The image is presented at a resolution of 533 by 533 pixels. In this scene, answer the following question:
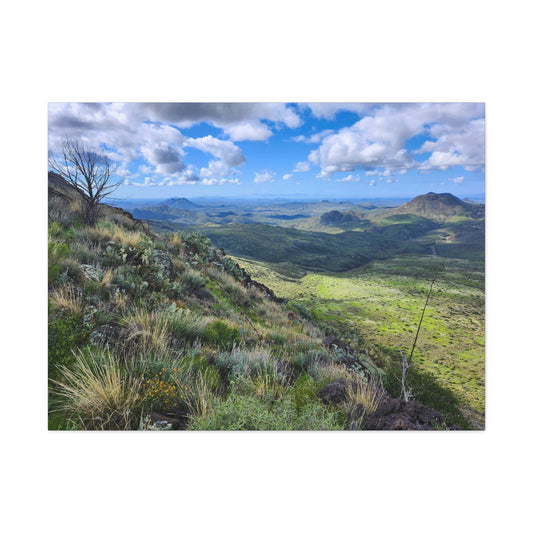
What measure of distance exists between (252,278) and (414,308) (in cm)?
287

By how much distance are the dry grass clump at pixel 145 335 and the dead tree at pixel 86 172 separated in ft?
6.91

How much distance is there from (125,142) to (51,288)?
2395 millimetres

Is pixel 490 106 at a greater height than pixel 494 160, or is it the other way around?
pixel 490 106

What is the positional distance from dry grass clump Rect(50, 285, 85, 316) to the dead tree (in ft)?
4.67

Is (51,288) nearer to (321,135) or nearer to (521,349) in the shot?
(321,135)

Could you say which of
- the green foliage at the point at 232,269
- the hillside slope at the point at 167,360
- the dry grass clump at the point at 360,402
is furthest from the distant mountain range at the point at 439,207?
the green foliage at the point at 232,269

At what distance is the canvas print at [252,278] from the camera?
122 inches

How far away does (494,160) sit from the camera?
14.4ft

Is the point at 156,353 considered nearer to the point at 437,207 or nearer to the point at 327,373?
the point at 327,373

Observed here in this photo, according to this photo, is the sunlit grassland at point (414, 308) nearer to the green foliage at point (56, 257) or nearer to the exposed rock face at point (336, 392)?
the exposed rock face at point (336, 392)

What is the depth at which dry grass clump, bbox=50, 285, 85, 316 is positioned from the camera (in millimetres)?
3311

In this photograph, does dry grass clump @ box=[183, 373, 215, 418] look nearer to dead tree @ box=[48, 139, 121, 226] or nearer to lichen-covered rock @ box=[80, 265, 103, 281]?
lichen-covered rock @ box=[80, 265, 103, 281]

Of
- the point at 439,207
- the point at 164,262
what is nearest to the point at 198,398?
the point at 164,262
